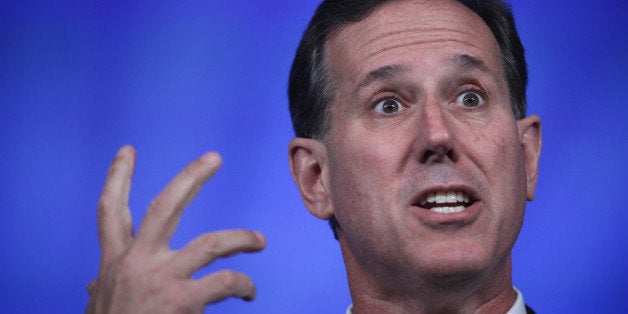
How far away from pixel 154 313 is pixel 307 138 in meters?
0.90

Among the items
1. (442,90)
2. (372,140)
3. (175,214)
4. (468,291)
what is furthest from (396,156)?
(175,214)

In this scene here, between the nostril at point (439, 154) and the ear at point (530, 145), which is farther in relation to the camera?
the ear at point (530, 145)

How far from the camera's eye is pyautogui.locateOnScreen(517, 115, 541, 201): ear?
84.3 inches

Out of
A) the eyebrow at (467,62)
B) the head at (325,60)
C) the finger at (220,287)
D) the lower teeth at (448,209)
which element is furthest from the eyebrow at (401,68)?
the finger at (220,287)

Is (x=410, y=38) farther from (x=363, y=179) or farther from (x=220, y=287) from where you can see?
(x=220, y=287)

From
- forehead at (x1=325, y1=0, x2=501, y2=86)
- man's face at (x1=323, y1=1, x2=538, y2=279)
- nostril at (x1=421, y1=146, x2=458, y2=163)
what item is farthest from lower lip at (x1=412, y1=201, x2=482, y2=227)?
forehead at (x1=325, y1=0, x2=501, y2=86)

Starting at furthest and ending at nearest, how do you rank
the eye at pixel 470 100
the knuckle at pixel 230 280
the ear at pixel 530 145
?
the ear at pixel 530 145
the eye at pixel 470 100
the knuckle at pixel 230 280

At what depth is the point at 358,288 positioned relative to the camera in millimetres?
2064

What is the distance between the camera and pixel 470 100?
200 cm

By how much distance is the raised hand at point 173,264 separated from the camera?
1.45 m

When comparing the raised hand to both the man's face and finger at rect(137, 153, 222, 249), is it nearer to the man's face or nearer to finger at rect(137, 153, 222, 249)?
finger at rect(137, 153, 222, 249)

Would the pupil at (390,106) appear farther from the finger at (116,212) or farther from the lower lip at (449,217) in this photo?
the finger at (116,212)

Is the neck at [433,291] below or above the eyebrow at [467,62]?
below

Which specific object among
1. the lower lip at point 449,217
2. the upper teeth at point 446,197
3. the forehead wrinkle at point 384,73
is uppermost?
the forehead wrinkle at point 384,73
